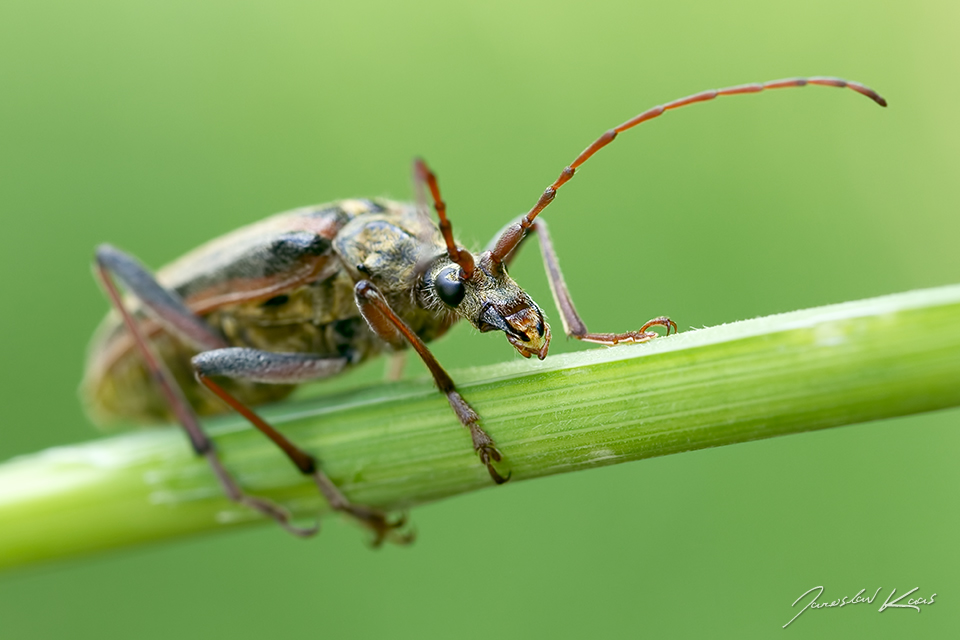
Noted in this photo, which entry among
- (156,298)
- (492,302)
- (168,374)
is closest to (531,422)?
(492,302)

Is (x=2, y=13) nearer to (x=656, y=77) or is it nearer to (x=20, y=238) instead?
(x=20, y=238)

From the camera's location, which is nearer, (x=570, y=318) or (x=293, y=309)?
(x=570, y=318)

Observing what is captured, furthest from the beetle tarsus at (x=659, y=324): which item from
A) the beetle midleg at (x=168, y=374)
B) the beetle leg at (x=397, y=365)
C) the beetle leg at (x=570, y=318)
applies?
the beetle leg at (x=397, y=365)

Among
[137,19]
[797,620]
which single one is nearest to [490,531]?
[797,620]

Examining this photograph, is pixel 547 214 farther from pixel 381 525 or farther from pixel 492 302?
pixel 381 525
